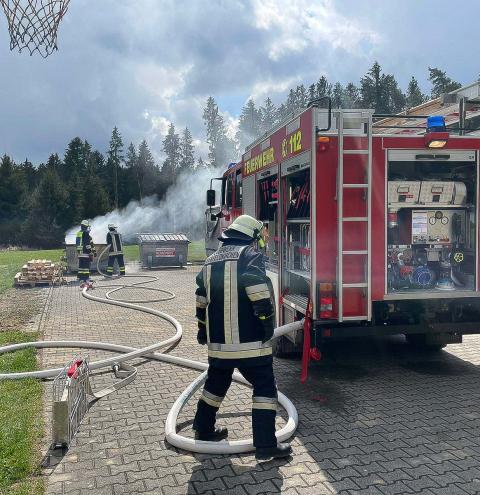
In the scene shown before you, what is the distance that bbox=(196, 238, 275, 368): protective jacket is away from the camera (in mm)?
3734

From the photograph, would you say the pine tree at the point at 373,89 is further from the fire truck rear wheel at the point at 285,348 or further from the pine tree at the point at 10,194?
the fire truck rear wheel at the point at 285,348

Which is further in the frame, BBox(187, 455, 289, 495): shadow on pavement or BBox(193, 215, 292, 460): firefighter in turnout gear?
BBox(193, 215, 292, 460): firefighter in turnout gear

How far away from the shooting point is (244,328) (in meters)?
3.78

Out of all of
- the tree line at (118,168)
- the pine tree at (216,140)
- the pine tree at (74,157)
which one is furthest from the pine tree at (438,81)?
the pine tree at (74,157)

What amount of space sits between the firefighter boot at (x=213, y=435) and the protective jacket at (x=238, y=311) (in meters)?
0.60

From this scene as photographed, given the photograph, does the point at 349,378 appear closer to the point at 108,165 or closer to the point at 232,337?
the point at 232,337

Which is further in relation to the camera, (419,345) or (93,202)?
(93,202)

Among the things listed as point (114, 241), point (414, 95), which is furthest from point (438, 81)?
point (114, 241)

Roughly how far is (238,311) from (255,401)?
649 millimetres

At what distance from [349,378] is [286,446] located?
2.18 metres

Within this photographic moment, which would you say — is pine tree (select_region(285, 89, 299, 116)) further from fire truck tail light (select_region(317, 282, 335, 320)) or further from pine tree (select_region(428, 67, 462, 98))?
fire truck tail light (select_region(317, 282, 335, 320))

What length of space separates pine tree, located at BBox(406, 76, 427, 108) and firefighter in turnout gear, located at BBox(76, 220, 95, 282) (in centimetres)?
4919

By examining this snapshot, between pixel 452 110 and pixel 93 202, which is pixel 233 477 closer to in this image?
pixel 452 110

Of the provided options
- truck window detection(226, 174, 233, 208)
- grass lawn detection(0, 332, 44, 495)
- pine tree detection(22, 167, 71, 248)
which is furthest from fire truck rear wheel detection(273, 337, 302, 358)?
pine tree detection(22, 167, 71, 248)
